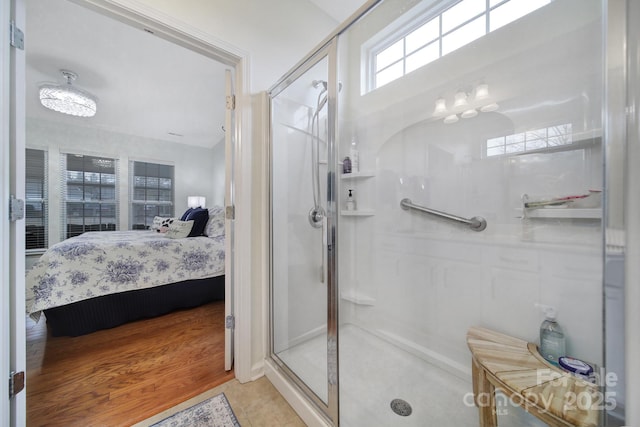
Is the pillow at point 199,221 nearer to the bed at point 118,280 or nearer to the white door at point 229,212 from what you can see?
the bed at point 118,280

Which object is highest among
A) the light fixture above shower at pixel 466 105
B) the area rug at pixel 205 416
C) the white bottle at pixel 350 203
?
the light fixture above shower at pixel 466 105

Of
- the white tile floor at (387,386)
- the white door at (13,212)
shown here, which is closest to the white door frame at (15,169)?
the white door at (13,212)

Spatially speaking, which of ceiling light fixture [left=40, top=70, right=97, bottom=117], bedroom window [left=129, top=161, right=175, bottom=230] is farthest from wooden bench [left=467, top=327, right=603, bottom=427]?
bedroom window [left=129, top=161, right=175, bottom=230]

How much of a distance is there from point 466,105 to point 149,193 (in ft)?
18.5

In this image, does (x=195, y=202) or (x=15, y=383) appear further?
(x=195, y=202)

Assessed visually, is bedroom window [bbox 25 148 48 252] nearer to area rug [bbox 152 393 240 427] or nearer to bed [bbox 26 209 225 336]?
bed [bbox 26 209 225 336]

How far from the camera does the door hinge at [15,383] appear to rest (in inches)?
35.9

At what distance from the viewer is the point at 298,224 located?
5.70 feet

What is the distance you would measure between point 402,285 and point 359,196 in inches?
31.8

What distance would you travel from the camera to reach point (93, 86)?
113 inches

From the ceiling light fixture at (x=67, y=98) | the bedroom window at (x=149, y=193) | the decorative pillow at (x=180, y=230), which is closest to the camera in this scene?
the ceiling light fixture at (x=67, y=98)

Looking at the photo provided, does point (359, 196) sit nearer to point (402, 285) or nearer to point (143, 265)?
point (402, 285)

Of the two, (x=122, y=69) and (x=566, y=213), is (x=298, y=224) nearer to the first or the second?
(x=566, y=213)

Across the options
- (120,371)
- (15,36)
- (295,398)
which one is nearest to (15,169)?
(15,36)
